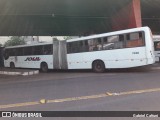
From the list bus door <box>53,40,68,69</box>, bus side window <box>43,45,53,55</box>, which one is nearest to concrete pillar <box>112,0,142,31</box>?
bus door <box>53,40,68,69</box>

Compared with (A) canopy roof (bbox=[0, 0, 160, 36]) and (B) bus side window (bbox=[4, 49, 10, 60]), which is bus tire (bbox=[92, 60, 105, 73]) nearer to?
(A) canopy roof (bbox=[0, 0, 160, 36])

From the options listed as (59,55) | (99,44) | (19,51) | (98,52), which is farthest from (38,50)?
(99,44)

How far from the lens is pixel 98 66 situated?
20.9m

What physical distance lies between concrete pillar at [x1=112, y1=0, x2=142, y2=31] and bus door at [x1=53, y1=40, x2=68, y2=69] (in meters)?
7.85

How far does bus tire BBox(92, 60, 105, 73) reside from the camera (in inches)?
814

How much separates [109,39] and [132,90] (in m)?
9.43

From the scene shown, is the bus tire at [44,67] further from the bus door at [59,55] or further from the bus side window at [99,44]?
the bus side window at [99,44]

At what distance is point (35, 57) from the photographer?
2641 cm

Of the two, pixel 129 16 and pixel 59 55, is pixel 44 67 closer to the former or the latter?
pixel 59 55

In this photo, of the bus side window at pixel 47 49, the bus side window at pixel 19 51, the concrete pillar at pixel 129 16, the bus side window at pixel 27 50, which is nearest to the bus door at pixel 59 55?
the bus side window at pixel 47 49

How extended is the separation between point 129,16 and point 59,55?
9.09 metres

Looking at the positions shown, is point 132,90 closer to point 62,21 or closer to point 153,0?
point 153,0

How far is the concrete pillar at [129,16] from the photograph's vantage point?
2781cm

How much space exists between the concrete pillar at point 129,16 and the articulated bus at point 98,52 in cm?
787
